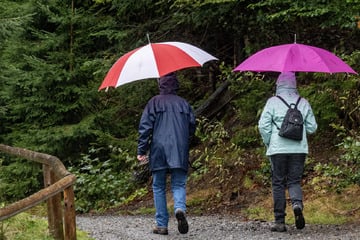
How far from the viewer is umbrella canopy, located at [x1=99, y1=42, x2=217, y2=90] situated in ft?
22.2

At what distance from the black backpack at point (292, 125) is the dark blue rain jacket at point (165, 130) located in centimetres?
125

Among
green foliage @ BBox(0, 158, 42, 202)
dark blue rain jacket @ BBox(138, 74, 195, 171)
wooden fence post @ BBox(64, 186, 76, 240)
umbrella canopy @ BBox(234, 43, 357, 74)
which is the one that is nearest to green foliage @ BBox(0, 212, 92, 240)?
wooden fence post @ BBox(64, 186, 76, 240)

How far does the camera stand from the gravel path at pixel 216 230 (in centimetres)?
705

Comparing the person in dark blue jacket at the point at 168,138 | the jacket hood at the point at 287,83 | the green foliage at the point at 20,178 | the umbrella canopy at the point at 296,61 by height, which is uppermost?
the umbrella canopy at the point at 296,61

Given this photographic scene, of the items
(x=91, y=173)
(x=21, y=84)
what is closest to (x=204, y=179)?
(x=91, y=173)

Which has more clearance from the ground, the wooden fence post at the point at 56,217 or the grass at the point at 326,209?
the wooden fence post at the point at 56,217

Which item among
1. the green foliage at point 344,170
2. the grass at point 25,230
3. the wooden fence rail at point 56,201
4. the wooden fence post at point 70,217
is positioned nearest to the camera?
the wooden fence rail at point 56,201

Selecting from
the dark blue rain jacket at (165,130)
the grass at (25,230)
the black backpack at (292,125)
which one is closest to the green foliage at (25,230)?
the grass at (25,230)

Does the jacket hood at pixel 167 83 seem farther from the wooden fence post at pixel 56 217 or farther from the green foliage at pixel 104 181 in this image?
the green foliage at pixel 104 181

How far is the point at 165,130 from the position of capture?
7062mm

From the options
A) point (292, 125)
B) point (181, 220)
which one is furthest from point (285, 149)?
point (181, 220)

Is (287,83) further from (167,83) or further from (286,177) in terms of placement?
(167,83)

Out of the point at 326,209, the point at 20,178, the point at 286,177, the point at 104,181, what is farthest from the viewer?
the point at 20,178

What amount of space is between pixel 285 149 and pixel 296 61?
1099 mm
